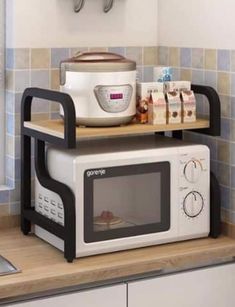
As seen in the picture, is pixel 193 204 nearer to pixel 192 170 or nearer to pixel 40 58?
pixel 192 170

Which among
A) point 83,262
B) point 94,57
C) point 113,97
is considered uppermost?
point 94,57

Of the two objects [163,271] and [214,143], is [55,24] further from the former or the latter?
[163,271]

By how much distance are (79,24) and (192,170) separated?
667mm

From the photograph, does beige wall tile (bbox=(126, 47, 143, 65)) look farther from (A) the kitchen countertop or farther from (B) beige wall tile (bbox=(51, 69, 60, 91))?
(A) the kitchen countertop

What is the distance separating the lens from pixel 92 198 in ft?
7.03

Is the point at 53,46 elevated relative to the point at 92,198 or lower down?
elevated

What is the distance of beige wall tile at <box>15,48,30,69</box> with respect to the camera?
2.41 m

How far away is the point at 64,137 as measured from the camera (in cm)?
206

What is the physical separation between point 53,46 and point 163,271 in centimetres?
86

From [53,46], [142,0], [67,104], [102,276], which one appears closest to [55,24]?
[53,46]

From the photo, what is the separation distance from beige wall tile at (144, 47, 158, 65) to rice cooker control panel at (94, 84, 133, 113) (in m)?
0.47

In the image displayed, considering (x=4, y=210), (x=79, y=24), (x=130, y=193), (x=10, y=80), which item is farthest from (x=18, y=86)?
(x=130, y=193)

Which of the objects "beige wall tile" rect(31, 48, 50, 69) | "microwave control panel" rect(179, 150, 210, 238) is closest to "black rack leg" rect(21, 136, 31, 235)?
"beige wall tile" rect(31, 48, 50, 69)

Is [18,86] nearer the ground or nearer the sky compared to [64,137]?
nearer the sky
